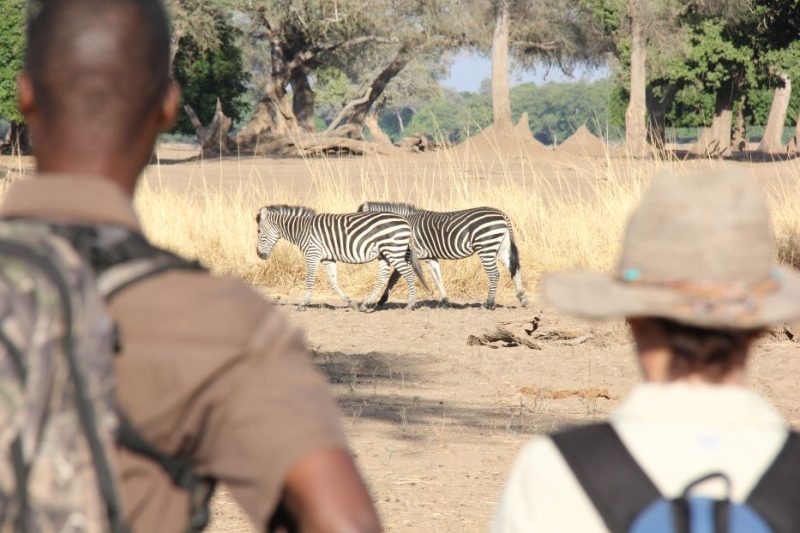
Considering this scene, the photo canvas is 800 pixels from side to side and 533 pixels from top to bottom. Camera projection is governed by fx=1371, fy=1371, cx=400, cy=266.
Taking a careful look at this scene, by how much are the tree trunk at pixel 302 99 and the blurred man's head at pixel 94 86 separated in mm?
43589

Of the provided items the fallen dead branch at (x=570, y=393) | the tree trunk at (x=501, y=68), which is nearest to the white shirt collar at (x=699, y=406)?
the fallen dead branch at (x=570, y=393)

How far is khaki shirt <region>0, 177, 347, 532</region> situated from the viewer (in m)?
1.77

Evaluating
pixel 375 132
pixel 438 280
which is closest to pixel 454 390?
pixel 438 280

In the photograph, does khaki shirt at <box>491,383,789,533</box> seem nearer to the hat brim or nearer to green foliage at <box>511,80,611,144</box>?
the hat brim

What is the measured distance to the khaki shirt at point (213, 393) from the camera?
177 cm

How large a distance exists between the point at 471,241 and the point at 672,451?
13.9 metres

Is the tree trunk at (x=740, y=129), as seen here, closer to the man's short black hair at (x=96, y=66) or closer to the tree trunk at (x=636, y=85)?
the tree trunk at (x=636, y=85)

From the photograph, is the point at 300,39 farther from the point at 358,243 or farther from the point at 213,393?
the point at 213,393

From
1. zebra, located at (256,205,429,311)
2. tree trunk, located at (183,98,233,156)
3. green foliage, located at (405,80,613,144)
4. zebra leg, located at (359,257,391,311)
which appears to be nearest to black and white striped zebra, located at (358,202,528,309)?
zebra leg, located at (359,257,391,311)

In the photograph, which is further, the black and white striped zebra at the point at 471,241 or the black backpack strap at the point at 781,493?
the black and white striped zebra at the point at 471,241

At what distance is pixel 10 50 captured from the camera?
32.7 metres

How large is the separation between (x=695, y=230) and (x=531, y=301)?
14.3 meters

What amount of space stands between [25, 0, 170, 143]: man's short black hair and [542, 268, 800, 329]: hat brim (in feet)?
2.35

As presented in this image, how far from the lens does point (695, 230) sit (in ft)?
6.87
